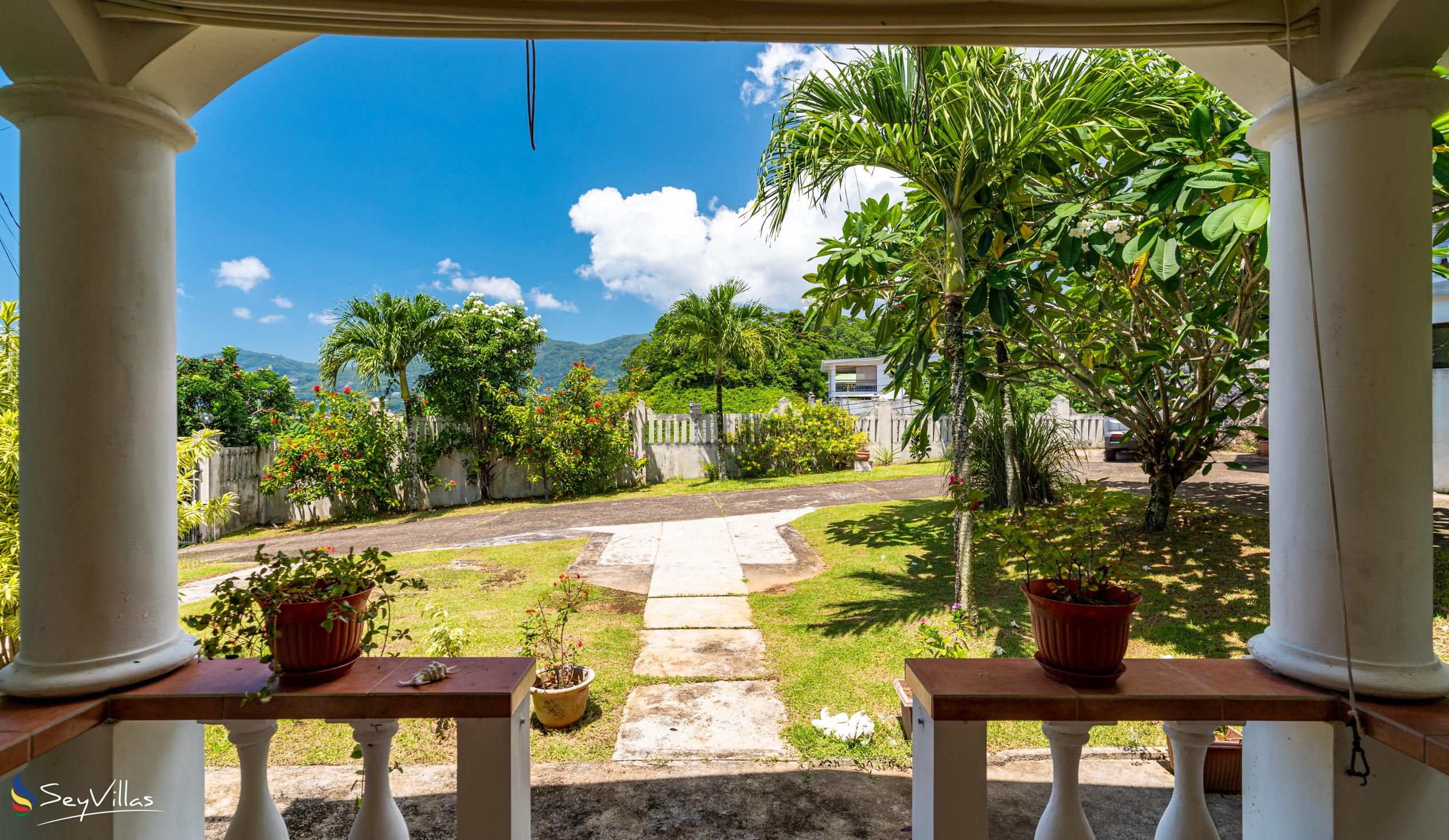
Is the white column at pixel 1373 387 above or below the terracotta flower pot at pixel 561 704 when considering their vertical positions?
above

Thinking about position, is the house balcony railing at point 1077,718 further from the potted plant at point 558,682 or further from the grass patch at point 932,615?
the potted plant at point 558,682

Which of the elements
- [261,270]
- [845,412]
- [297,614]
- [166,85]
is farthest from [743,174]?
[261,270]

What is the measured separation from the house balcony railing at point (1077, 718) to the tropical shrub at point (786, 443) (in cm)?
1096

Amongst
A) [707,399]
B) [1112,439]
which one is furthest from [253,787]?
[707,399]

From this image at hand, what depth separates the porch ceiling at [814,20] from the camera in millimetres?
1515

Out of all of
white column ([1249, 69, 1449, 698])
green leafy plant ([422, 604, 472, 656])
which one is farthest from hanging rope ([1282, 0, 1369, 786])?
green leafy plant ([422, 604, 472, 656])

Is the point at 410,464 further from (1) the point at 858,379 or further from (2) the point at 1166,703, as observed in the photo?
(1) the point at 858,379

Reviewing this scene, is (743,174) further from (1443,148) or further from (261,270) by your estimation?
(261,270)

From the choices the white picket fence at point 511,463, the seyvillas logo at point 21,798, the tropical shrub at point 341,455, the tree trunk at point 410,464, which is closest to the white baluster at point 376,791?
the seyvillas logo at point 21,798

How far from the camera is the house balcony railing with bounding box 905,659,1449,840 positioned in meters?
1.41

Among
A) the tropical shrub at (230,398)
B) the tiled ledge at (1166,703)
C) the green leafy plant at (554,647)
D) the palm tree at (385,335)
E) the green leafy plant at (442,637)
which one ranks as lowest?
the green leafy plant at (554,647)

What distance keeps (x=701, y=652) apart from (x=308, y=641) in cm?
292

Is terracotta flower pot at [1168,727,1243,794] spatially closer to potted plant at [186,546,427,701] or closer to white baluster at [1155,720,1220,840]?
white baluster at [1155,720,1220,840]

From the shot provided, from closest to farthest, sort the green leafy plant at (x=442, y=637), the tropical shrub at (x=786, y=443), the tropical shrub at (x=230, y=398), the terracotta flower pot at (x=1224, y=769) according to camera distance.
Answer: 1. the terracotta flower pot at (x=1224, y=769)
2. the green leafy plant at (x=442, y=637)
3. the tropical shrub at (x=230, y=398)
4. the tropical shrub at (x=786, y=443)
